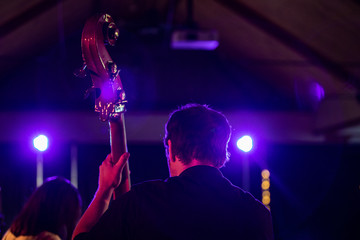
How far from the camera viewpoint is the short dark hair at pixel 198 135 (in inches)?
49.7

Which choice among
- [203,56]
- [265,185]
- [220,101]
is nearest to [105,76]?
[220,101]

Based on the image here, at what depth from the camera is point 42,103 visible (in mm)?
7902

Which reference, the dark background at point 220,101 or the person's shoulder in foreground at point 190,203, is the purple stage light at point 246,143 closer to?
the dark background at point 220,101

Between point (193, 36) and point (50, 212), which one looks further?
point (193, 36)

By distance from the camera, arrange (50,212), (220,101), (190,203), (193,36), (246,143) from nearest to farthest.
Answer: (190,203)
(50,212)
(193,36)
(246,143)
(220,101)

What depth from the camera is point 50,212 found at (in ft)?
6.75

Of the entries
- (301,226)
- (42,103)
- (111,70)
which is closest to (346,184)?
(301,226)

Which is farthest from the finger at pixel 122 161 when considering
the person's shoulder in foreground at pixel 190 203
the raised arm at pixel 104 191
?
the person's shoulder in foreground at pixel 190 203

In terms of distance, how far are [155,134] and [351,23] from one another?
405 centimetres

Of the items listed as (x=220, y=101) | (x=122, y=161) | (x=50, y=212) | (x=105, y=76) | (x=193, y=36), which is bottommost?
(x=50, y=212)

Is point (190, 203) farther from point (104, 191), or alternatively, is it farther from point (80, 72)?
point (80, 72)

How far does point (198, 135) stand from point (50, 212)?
3.67 feet

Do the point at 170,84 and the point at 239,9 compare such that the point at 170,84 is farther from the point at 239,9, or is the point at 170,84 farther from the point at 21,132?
the point at 21,132

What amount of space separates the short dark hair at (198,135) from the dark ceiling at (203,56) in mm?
4099
